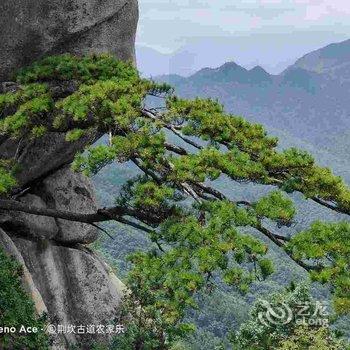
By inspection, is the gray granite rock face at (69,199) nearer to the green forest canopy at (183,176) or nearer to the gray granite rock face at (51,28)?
the gray granite rock face at (51,28)

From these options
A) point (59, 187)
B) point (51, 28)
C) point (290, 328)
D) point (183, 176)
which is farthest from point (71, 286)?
point (183, 176)

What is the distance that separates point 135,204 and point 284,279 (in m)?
151

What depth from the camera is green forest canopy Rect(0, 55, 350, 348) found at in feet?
30.7

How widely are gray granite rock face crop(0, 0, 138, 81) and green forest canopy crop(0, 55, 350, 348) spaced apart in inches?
75.5

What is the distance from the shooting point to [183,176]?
1020 centimetres

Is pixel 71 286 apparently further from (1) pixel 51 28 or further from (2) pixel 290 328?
(1) pixel 51 28

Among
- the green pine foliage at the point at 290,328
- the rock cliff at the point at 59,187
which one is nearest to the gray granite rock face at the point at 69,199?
the rock cliff at the point at 59,187

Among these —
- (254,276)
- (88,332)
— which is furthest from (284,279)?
(254,276)

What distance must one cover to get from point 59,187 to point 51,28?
688 cm

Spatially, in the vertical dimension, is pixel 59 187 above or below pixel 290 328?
above

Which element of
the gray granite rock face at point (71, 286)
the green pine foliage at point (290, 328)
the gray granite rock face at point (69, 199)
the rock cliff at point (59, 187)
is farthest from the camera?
the green pine foliage at point (290, 328)

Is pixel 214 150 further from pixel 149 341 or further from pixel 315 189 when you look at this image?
pixel 149 341

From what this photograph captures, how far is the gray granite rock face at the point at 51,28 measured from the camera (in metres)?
15.4

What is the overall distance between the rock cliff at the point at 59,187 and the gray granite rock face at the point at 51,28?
0.09 ft
